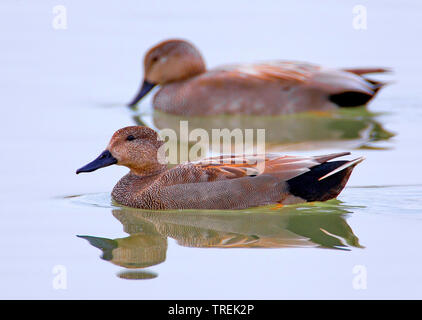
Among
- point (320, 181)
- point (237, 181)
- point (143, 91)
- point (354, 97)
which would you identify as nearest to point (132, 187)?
point (237, 181)

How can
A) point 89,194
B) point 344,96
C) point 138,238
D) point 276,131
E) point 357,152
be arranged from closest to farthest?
point 138,238 → point 89,194 → point 357,152 → point 276,131 → point 344,96

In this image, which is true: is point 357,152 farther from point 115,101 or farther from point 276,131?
point 115,101

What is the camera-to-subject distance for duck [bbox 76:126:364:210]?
8.76 meters

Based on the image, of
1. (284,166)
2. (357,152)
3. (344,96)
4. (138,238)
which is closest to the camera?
(138,238)

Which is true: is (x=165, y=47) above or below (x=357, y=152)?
above

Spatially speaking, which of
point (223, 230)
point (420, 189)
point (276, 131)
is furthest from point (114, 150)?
point (276, 131)

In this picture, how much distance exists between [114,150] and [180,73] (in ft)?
17.7

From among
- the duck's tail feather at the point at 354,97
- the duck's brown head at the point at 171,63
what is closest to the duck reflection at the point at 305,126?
the duck's tail feather at the point at 354,97

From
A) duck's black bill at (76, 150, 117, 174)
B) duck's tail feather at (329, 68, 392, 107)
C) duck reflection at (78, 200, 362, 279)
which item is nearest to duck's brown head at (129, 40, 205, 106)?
duck's tail feather at (329, 68, 392, 107)

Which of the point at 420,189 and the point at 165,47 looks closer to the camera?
the point at 420,189

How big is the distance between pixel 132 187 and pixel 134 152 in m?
0.35

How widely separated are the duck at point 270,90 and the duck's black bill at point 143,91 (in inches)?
0.9

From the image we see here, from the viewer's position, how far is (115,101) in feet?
46.4

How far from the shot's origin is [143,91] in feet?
46.7
